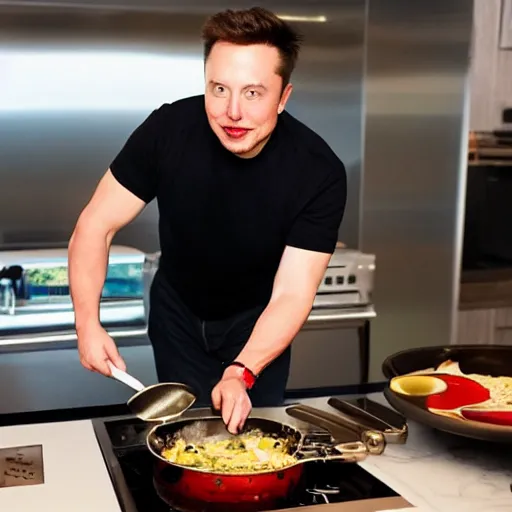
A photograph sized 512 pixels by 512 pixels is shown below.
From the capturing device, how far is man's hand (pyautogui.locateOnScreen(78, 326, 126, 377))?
1.26 m

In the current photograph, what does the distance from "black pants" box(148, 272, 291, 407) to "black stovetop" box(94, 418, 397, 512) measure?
1.61 ft

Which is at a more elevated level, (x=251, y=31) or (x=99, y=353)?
(x=251, y=31)

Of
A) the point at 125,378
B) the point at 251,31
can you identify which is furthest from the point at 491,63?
the point at 125,378

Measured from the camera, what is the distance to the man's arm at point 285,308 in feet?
4.46

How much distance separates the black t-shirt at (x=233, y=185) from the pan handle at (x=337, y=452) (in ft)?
1.51

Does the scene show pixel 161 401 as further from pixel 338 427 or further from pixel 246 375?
pixel 338 427

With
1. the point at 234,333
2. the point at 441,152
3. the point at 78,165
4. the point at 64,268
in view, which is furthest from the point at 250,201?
the point at 441,152

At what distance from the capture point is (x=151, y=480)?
107 cm

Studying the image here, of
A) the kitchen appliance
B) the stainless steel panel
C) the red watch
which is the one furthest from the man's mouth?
the stainless steel panel

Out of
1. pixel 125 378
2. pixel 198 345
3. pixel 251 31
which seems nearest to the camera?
pixel 125 378

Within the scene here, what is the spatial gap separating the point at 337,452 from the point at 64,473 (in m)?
0.37

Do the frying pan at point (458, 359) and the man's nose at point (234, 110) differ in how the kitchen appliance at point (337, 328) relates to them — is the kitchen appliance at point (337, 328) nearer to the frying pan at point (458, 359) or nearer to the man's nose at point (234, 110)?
the frying pan at point (458, 359)

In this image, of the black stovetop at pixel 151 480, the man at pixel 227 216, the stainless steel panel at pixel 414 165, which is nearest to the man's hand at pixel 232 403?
the man at pixel 227 216

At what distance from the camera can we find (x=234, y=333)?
1.71 meters
